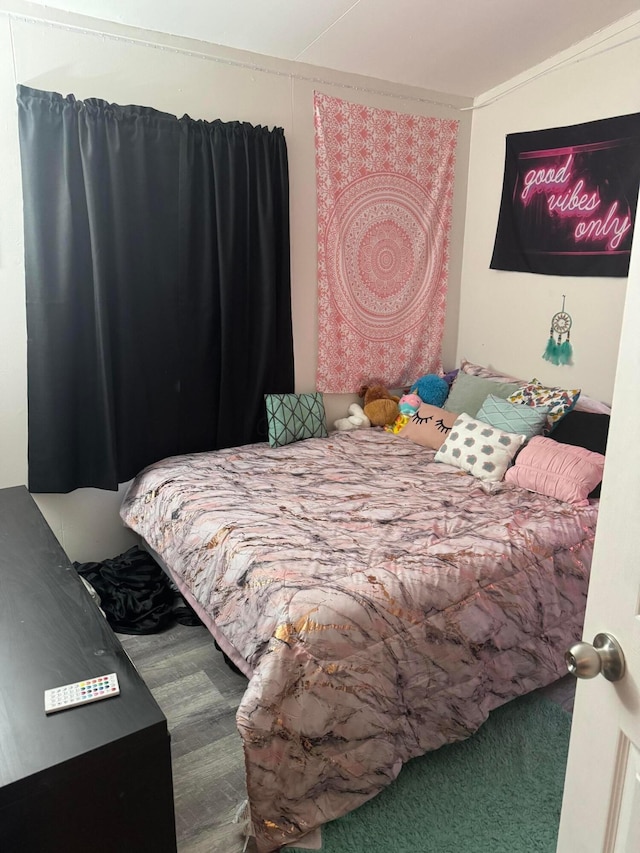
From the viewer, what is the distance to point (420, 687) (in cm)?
183

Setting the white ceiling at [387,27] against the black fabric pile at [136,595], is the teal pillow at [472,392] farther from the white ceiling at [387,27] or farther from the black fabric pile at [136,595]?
the black fabric pile at [136,595]

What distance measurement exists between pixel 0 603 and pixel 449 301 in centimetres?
304

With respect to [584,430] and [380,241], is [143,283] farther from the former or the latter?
[584,430]

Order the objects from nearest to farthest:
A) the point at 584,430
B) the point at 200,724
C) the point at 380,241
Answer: the point at 200,724 < the point at 584,430 < the point at 380,241

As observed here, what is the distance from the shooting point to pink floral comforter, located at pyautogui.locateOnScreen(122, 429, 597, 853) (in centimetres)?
162

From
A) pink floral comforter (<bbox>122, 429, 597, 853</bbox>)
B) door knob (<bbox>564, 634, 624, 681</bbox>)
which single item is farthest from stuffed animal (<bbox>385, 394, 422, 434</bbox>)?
door knob (<bbox>564, 634, 624, 681</bbox>)

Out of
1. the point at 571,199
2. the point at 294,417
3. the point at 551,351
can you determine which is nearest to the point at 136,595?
the point at 294,417

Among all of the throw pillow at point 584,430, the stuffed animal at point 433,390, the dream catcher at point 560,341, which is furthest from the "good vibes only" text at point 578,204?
the stuffed animal at point 433,390

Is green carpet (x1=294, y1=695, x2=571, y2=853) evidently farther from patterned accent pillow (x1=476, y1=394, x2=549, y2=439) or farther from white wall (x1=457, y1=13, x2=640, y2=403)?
white wall (x1=457, y1=13, x2=640, y2=403)

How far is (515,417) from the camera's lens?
2928 mm

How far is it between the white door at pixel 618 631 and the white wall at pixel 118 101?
2486 millimetres

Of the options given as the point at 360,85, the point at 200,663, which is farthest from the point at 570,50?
the point at 200,663

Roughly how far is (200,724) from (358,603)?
76 centimetres

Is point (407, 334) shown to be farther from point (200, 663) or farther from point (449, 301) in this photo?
point (200, 663)
